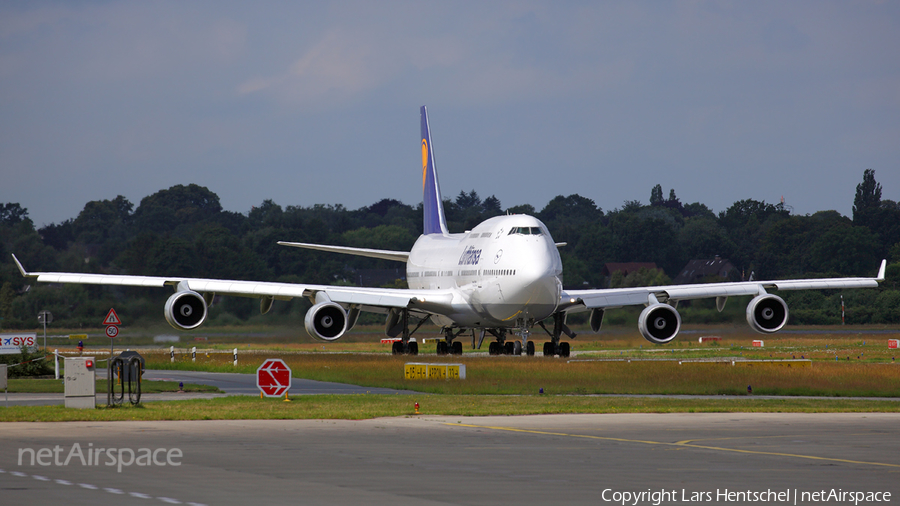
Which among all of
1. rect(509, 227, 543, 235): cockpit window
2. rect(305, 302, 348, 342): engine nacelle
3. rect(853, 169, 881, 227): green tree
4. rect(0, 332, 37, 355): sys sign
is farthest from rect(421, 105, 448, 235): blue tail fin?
rect(853, 169, 881, 227): green tree

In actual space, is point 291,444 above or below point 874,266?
below

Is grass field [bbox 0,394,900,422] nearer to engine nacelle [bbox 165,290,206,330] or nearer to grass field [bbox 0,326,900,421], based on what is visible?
grass field [bbox 0,326,900,421]

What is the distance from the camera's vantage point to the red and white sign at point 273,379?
25.8m

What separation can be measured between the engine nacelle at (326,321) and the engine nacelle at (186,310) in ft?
13.1

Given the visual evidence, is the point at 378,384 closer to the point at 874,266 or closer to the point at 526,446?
the point at 526,446

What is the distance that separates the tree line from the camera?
6975 centimetres

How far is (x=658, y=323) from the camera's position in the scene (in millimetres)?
41375

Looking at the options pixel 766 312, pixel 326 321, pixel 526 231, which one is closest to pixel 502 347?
pixel 526 231

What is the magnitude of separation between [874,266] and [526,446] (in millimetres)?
107645

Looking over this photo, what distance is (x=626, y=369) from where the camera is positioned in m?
34.9

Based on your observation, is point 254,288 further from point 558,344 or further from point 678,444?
point 678,444

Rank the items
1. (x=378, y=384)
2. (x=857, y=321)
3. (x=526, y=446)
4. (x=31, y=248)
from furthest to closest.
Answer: (x=31, y=248), (x=857, y=321), (x=378, y=384), (x=526, y=446)

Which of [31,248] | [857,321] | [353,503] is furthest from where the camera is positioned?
[31,248]

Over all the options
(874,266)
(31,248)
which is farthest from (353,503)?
(874,266)
